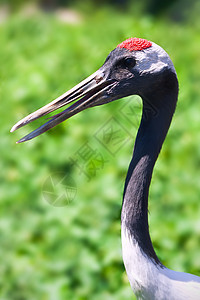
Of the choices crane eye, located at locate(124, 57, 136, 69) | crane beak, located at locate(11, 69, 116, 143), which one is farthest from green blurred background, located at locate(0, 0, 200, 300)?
crane eye, located at locate(124, 57, 136, 69)

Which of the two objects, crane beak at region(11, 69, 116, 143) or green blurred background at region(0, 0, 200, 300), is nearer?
crane beak at region(11, 69, 116, 143)

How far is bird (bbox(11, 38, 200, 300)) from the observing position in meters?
2.05

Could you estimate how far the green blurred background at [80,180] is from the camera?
340cm

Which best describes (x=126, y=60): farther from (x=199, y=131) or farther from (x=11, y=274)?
(x=199, y=131)

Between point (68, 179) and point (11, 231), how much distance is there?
0.59 m

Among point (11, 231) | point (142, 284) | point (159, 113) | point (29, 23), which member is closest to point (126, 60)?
point (159, 113)

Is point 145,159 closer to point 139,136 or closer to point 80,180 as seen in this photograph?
point 139,136

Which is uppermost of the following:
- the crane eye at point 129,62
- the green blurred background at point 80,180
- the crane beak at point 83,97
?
the crane eye at point 129,62

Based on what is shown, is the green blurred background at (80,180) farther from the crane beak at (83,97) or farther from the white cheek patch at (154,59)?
the white cheek patch at (154,59)

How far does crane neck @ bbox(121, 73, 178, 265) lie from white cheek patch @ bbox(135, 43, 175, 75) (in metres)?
0.08

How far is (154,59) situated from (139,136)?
293mm

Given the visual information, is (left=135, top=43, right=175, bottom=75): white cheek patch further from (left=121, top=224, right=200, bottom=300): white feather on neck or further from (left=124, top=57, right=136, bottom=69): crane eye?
(left=121, top=224, right=200, bottom=300): white feather on neck

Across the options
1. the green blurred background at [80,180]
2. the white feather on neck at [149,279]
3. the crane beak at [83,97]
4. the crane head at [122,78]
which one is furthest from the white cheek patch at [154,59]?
the green blurred background at [80,180]

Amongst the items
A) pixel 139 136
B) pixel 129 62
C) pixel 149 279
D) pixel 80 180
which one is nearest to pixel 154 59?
pixel 129 62
